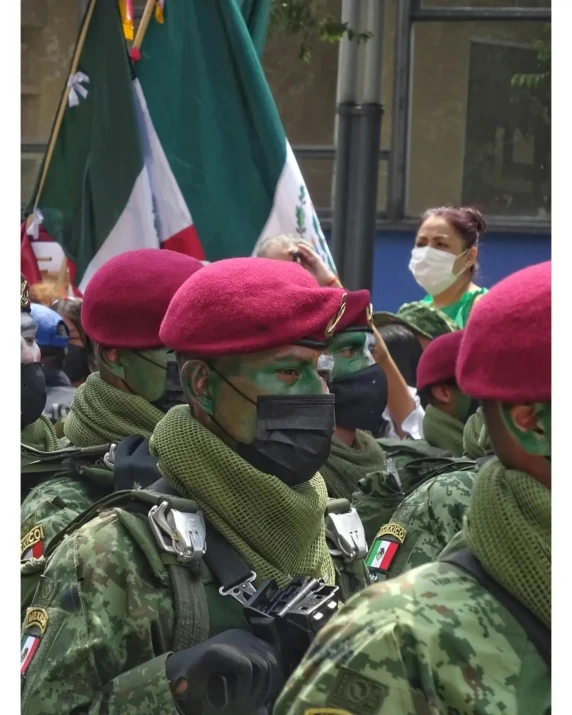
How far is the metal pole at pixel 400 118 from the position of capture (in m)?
11.9

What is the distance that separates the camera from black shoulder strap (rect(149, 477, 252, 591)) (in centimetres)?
316

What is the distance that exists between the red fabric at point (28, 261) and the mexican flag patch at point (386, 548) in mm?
3438

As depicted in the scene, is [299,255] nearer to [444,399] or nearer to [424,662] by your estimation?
[444,399]

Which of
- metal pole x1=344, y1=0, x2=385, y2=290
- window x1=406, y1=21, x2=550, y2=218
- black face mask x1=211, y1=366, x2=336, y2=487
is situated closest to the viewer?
black face mask x1=211, y1=366, x2=336, y2=487

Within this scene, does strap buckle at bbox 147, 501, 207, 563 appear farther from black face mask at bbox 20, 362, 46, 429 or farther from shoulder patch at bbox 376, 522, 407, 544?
black face mask at bbox 20, 362, 46, 429

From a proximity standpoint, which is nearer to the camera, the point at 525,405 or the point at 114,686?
the point at 525,405

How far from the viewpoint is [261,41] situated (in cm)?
788

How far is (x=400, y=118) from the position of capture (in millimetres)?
12164

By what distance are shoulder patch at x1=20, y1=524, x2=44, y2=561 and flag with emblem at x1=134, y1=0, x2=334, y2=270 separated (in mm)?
3120

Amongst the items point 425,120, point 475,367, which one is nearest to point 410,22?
point 425,120

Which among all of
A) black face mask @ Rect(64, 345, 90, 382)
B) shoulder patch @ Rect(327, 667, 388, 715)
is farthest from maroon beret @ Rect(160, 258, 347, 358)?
black face mask @ Rect(64, 345, 90, 382)

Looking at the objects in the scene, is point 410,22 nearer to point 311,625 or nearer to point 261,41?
point 261,41

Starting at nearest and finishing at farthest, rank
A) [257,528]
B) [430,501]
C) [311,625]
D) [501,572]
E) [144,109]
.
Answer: [501,572], [311,625], [257,528], [430,501], [144,109]

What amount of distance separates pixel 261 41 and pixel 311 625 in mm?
5361
